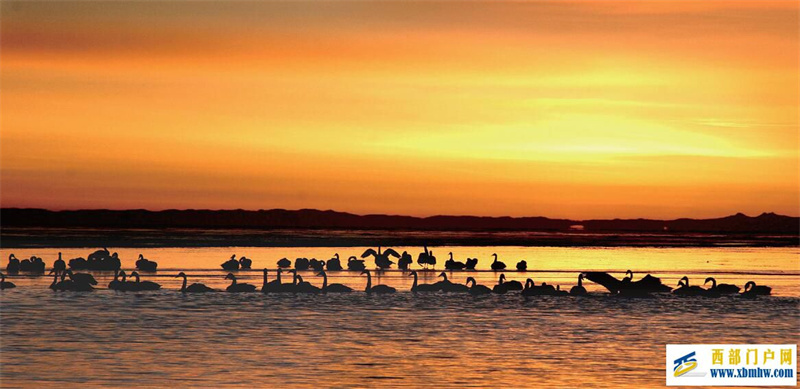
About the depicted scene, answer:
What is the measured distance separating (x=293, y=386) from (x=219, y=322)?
8.54 metres

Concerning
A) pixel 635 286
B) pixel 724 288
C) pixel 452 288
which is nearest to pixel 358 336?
pixel 452 288

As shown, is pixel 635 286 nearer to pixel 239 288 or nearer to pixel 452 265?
pixel 239 288

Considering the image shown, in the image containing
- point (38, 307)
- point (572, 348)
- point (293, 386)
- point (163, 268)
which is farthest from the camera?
point (163, 268)

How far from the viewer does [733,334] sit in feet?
83.8

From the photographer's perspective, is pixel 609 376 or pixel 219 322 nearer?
pixel 609 376

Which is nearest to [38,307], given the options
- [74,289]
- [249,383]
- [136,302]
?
[136,302]

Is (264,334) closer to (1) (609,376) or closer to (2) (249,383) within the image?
(2) (249,383)

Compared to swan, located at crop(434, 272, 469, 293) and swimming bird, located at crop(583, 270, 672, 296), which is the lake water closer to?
swimming bird, located at crop(583, 270, 672, 296)

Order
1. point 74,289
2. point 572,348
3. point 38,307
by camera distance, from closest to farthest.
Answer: point 572,348
point 38,307
point 74,289

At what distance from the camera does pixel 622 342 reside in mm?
24031

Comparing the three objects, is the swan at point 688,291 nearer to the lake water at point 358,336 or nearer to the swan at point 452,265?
the lake water at point 358,336

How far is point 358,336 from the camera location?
80.2ft

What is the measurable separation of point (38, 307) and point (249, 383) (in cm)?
1333

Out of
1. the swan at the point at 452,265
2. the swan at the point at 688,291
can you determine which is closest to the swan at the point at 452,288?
the swan at the point at 688,291
